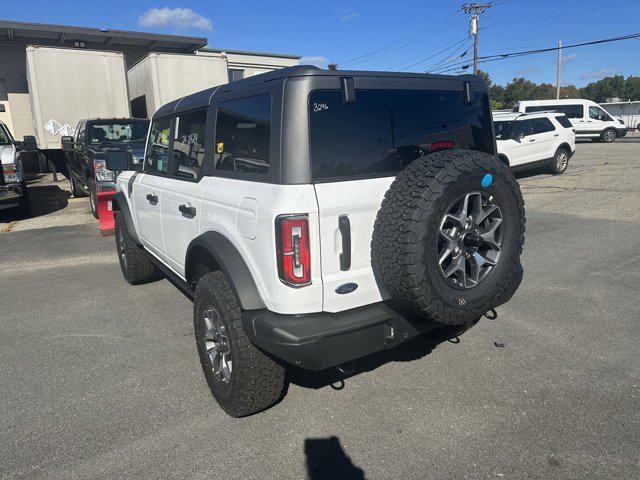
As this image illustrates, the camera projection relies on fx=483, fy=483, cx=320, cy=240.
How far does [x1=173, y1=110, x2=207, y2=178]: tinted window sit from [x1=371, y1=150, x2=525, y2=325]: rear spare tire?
153 cm

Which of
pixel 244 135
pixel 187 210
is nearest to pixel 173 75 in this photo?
pixel 187 210

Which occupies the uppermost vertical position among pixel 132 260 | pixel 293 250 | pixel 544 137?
pixel 544 137

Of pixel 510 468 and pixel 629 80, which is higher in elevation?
pixel 629 80

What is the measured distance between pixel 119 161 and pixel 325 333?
10.8ft

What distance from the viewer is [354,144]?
105 inches

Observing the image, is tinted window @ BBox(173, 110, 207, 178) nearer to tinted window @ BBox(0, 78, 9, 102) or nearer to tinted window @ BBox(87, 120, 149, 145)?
tinted window @ BBox(87, 120, 149, 145)

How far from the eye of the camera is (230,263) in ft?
9.04

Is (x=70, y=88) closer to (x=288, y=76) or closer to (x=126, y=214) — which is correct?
(x=126, y=214)

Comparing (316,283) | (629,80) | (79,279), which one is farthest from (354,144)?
(629,80)

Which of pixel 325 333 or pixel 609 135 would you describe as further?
pixel 609 135

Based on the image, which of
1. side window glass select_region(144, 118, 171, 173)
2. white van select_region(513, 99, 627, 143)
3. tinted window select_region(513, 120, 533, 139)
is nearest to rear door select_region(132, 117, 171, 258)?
side window glass select_region(144, 118, 171, 173)

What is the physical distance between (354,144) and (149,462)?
6.77 ft

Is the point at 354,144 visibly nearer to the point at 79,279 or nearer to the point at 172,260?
the point at 172,260

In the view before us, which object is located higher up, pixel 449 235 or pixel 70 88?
pixel 70 88
